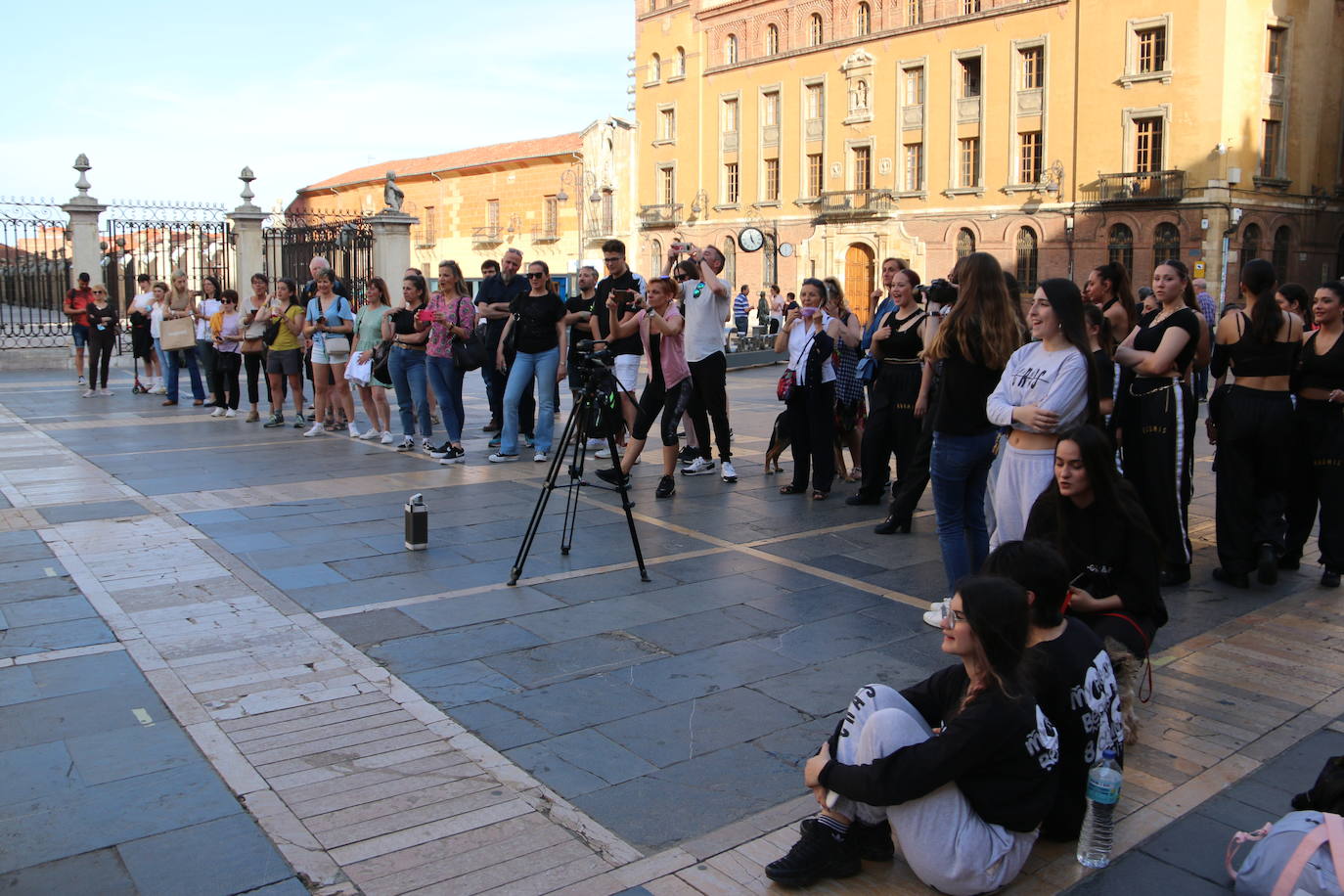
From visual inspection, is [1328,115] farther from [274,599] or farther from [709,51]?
[274,599]

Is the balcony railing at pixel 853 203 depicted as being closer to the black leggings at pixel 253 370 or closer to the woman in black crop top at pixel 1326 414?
the black leggings at pixel 253 370

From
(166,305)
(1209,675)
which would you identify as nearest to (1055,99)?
(166,305)

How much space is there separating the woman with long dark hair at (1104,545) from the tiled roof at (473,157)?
155 ft

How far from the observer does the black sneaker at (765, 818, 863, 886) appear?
10.2 ft

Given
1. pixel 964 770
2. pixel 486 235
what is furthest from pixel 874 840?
pixel 486 235

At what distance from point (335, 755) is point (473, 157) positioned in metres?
51.2

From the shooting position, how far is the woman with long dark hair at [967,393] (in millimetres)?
5297

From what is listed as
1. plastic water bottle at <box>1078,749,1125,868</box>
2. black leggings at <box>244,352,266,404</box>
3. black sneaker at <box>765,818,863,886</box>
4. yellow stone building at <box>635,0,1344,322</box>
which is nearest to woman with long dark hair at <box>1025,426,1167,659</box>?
plastic water bottle at <box>1078,749,1125,868</box>

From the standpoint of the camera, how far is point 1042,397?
15.8 ft

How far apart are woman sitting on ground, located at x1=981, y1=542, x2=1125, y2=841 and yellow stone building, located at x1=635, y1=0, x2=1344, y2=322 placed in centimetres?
2822

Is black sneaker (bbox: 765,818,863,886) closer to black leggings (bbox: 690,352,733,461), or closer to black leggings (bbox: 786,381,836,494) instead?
black leggings (bbox: 786,381,836,494)

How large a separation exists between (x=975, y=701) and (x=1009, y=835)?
1.31 ft

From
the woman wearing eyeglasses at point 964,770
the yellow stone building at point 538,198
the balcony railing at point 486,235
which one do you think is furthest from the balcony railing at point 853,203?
the woman wearing eyeglasses at point 964,770

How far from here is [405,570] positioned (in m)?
6.34
